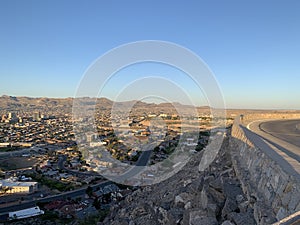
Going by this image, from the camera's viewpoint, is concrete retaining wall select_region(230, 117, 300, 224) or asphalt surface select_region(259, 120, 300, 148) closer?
concrete retaining wall select_region(230, 117, 300, 224)

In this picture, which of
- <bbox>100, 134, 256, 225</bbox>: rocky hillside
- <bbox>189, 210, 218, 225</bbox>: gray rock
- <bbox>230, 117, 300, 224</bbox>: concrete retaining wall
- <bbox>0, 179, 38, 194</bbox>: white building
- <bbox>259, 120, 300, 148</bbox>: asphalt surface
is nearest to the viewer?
<bbox>230, 117, 300, 224</bbox>: concrete retaining wall

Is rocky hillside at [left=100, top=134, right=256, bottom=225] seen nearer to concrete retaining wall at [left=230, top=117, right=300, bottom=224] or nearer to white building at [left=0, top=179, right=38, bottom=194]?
concrete retaining wall at [left=230, top=117, right=300, bottom=224]

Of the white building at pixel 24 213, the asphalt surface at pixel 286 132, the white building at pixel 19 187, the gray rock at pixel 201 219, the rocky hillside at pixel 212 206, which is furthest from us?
the white building at pixel 19 187

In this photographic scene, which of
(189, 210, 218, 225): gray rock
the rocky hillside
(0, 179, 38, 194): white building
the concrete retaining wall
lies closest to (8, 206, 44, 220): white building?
(0, 179, 38, 194): white building

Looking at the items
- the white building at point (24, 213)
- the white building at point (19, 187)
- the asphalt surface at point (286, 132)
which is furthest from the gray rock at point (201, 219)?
the white building at point (19, 187)

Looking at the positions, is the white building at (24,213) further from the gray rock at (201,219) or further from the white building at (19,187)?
the gray rock at (201,219)

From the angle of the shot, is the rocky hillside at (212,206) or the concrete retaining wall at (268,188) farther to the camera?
the rocky hillside at (212,206)

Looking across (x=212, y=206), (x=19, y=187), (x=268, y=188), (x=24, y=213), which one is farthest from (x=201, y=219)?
Result: (x=19, y=187)

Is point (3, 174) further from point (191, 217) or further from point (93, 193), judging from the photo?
point (191, 217)
